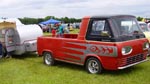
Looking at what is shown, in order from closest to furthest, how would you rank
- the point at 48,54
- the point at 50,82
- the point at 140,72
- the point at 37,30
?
the point at 50,82 < the point at 140,72 < the point at 48,54 < the point at 37,30

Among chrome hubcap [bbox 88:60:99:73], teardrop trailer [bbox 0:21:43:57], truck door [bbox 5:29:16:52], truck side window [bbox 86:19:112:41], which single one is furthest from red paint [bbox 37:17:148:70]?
truck door [bbox 5:29:16:52]

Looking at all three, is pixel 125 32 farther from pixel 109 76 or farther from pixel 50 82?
pixel 50 82

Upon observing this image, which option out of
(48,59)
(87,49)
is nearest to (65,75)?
(87,49)

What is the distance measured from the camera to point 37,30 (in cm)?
1464

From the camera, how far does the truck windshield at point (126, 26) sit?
9.14 meters

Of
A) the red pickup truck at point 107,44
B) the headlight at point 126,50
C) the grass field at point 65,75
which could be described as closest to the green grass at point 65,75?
the grass field at point 65,75

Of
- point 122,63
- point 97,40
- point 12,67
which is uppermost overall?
point 97,40

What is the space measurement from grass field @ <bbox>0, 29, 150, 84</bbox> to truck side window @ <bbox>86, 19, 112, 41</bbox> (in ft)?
4.13

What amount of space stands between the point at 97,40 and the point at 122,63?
3.72 feet

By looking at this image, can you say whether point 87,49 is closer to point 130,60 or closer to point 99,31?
point 99,31

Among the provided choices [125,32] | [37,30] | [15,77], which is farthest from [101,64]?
[37,30]

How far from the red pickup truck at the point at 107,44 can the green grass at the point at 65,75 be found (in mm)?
372

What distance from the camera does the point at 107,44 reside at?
8.88m

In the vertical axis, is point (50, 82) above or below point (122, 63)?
below
